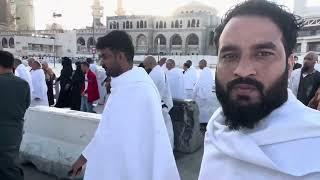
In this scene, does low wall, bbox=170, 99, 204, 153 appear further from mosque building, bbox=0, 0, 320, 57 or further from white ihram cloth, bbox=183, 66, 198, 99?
mosque building, bbox=0, 0, 320, 57

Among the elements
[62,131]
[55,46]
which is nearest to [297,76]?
[62,131]

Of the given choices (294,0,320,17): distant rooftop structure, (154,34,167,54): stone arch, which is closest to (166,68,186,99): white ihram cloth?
(294,0,320,17): distant rooftop structure

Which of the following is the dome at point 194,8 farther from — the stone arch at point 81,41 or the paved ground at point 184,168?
the paved ground at point 184,168

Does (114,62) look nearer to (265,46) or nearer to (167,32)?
(265,46)

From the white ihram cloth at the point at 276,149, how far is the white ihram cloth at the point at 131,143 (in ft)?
4.11

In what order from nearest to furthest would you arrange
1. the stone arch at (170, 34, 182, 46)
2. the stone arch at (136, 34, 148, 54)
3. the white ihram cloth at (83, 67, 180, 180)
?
the white ihram cloth at (83, 67, 180, 180)
the stone arch at (170, 34, 182, 46)
the stone arch at (136, 34, 148, 54)

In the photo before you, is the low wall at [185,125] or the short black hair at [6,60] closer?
the short black hair at [6,60]

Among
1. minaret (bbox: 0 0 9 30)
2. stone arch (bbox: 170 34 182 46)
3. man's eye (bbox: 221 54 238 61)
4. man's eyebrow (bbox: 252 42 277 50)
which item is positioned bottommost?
man's eye (bbox: 221 54 238 61)

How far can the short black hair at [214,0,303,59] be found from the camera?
128cm

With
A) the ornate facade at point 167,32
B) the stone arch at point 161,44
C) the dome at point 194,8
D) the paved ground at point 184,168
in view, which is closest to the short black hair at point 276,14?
the paved ground at point 184,168

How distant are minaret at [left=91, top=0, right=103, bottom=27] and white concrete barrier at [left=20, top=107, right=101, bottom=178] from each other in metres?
73.5

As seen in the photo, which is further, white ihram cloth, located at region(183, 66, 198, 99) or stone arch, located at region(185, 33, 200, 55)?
stone arch, located at region(185, 33, 200, 55)

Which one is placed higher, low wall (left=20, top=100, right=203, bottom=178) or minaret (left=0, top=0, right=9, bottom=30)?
minaret (left=0, top=0, right=9, bottom=30)

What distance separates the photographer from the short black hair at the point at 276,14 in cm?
128
